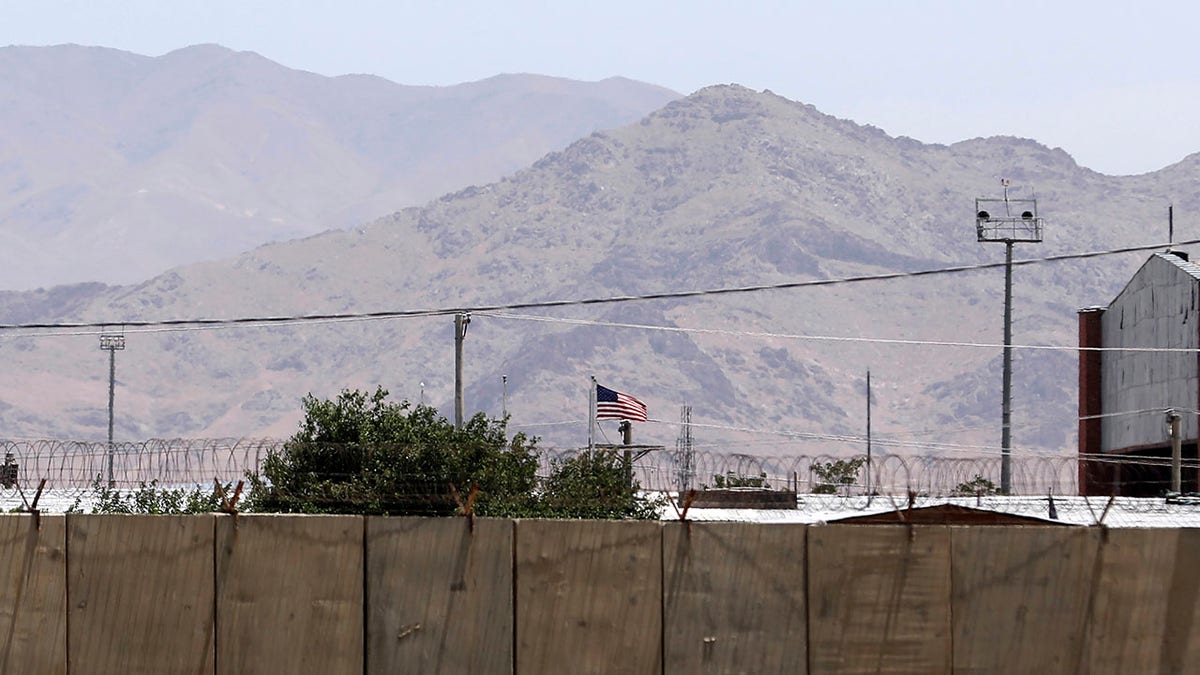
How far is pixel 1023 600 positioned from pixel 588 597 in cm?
A: 366

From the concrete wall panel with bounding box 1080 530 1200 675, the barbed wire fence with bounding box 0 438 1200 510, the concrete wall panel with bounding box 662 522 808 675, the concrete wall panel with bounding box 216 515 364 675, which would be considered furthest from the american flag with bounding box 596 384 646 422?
the concrete wall panel with bounding box 1080 530 1200 675

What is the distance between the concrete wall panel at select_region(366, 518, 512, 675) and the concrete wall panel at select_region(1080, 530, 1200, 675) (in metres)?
4.99

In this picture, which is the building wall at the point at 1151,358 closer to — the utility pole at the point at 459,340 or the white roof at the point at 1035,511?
the white roof at the point at 1035,511

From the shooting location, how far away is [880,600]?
595 inches

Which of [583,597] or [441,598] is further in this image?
[441,598]

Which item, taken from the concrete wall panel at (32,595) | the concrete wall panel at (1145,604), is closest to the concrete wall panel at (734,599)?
the concrete wall panel at (1145,604)

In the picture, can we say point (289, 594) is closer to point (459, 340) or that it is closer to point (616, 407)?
point (459, 340)

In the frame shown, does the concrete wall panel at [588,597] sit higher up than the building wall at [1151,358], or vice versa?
the building wall at [1151,358]

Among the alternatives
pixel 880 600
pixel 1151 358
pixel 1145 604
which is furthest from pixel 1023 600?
pixel 1151 358

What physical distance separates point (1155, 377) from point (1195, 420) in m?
3.76

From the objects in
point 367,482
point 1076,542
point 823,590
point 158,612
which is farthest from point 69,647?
point 367,482

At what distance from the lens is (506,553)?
15609 mm

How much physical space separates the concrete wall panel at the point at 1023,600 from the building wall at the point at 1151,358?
43.7 m

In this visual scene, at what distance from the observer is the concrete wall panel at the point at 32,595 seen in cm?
1619
